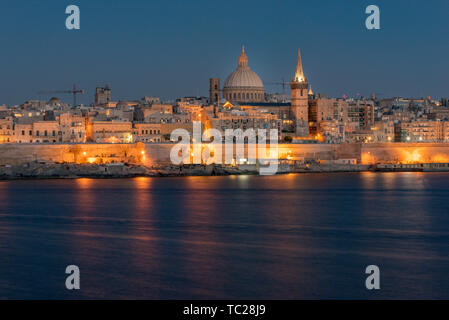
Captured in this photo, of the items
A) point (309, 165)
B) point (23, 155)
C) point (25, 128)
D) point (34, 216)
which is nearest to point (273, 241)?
point (34, 216)

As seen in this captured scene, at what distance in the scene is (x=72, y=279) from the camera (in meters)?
10.2

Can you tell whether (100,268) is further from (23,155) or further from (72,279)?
(23,155)

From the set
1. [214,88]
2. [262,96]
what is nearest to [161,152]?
[262,96]

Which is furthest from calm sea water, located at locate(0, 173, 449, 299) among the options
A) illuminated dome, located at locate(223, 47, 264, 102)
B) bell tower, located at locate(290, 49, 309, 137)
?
illuminated dome, located at locate(223, 47, 264, 102)

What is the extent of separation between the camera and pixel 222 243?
13156mm

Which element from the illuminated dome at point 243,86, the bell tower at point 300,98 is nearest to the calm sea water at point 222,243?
the bell tower at point 300,98

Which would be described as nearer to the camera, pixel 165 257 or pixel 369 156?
pixel 165 257

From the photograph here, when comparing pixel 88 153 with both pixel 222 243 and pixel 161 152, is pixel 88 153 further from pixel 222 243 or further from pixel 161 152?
pixel 222 243

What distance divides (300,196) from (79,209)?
699cm

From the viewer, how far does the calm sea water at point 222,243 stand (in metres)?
9.88

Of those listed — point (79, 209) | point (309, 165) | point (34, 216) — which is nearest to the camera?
point (34, 216)

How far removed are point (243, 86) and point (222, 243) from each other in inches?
1569

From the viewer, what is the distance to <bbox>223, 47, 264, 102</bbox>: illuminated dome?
52.0 m

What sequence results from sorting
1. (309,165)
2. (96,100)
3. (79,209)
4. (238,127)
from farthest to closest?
(96,100) → (238,127) → (309,165) → (79,209)
